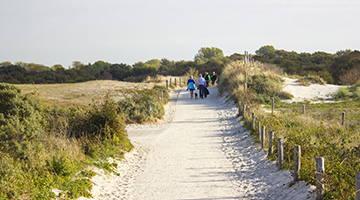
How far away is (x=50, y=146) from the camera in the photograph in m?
8.02

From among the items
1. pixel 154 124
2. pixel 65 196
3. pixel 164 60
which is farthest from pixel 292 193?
pixel 164 60

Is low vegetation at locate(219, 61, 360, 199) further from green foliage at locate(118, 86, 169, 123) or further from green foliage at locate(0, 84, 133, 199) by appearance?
green foliage at locate(118, 86, 169, 123)

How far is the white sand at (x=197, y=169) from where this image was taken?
269 inches

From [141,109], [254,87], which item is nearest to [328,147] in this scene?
[141,109]

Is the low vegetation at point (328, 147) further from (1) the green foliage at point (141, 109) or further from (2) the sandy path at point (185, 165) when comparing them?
(1) the green foliage at point (141, 109)

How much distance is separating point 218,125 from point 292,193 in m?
9.15

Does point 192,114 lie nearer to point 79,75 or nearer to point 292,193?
point 292,193

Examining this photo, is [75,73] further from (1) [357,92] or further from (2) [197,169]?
(2) [197,169]

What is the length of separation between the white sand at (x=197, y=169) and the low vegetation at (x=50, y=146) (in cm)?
59

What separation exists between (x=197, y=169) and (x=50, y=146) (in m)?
4.10

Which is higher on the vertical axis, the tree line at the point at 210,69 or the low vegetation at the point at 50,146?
the tree line at the point at 210,69

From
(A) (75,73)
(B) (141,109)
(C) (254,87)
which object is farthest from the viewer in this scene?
(A) (75,73)

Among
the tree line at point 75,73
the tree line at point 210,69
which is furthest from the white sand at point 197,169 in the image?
the tree line at point 75,73

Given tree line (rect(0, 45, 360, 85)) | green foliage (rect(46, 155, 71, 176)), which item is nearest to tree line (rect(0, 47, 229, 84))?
tree line (rect(0, 45, 360, 85))
